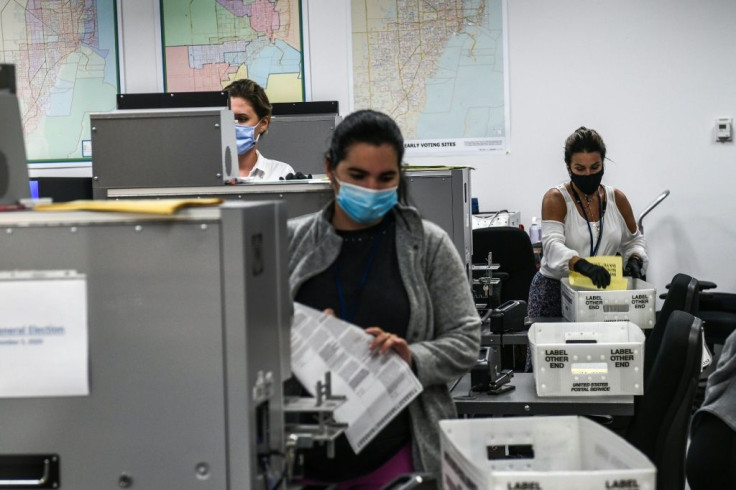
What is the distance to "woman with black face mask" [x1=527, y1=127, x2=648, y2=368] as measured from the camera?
3605 mm

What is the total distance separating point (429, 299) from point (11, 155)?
30.7 inches

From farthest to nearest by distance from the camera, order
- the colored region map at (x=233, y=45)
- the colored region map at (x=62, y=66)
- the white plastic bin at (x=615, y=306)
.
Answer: the colored region map at (x=62, y=66), the colored region map at (x=233, y=45), the white plastic bin at (x=615, y=306)

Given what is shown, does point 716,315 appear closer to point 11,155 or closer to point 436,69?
point 436,69

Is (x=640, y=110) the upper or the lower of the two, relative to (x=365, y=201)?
upper

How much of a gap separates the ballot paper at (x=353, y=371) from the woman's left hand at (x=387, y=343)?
1cm

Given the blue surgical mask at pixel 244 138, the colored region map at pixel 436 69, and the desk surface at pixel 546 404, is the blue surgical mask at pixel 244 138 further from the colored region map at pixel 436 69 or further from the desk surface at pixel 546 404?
the colored region map at pixel 436 69

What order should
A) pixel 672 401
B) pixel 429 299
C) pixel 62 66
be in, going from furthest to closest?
pixel 62 66, pixel 672 401, pixel 429 299

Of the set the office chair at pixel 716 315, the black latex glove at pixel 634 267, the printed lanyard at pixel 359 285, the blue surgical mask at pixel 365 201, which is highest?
the blue surgical mask at pixel 365 201

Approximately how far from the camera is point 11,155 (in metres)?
1.18

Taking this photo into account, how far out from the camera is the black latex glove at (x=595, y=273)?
10.5 feet

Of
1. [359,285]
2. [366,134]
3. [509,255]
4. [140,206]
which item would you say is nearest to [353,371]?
[359,285]

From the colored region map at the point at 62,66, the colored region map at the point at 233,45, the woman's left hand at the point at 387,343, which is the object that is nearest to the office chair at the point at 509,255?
the colored region map at the point at 233,45

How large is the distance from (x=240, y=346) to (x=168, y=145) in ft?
4.56

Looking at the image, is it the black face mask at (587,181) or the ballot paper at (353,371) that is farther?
the black face mask at (587,181)
